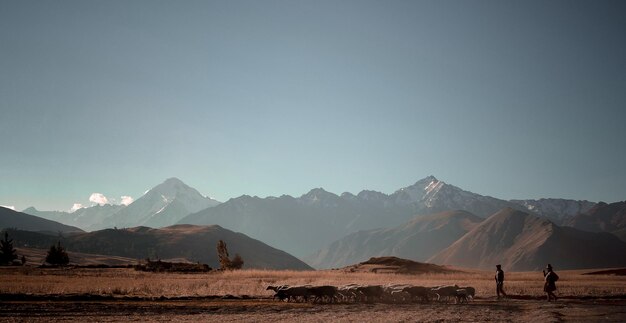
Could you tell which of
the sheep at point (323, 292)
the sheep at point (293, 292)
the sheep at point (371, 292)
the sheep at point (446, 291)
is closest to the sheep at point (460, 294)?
the sheep at point (446, 291)

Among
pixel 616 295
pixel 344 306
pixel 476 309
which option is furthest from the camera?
pixel 616 295

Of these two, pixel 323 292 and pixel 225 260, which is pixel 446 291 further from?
pixel 225 260

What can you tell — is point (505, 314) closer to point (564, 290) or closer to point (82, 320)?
point (564, 290)

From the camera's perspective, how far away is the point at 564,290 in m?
40.6

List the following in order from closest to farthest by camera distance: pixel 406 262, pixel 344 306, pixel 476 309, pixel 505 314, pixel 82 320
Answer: pixel 82 320 < pixel 505 314 < pixel 476 309 < pixel 344 306 < pixel 406 262

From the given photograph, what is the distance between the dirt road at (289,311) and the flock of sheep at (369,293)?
1.62 metres

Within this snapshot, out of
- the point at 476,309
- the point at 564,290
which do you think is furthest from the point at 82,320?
the point at 564,290

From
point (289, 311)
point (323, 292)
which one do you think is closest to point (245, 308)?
point (289, 311)

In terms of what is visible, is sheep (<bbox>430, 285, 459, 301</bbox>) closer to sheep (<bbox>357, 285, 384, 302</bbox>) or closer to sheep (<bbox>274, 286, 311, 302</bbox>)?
sheep (<bbox>357, 285, 384, 302</bbox>)

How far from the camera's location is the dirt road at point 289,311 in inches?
958

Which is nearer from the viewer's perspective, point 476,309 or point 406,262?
point 476,309

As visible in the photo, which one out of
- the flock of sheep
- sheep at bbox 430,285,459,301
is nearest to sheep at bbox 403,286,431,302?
the flock of sheep

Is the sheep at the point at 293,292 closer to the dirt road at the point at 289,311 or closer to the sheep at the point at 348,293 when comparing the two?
the dirt road at the point at 289,311

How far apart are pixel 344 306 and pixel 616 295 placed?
Answer: 928 inches
